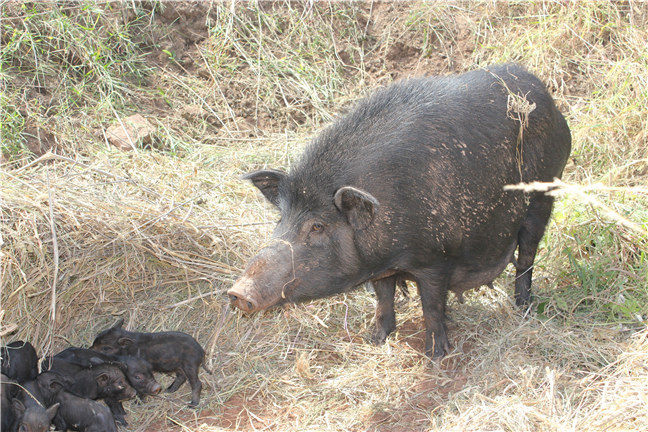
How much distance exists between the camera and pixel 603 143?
714 cm

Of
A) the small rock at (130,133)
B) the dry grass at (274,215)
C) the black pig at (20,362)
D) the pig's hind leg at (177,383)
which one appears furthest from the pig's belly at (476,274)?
the small rock at (130,133)

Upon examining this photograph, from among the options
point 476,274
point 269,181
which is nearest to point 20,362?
point 269,181

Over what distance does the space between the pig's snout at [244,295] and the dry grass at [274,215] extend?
2.59 feet

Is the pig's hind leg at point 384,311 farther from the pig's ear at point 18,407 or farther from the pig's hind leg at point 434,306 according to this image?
the pig's ear at point 18,407

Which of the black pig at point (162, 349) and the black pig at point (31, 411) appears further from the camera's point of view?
the black pig at point (162, 349)

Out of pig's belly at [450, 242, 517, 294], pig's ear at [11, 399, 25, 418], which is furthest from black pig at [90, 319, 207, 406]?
pig's belly at [450, 242, 517, 294]

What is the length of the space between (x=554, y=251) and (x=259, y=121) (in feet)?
12.4

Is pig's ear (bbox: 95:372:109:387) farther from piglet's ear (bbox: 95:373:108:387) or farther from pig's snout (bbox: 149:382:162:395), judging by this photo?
pig's snout (bbox: 149:382:162:395)

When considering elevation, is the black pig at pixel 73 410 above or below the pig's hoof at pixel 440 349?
above

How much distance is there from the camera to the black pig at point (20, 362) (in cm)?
426

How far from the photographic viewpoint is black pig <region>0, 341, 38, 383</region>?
4.26m

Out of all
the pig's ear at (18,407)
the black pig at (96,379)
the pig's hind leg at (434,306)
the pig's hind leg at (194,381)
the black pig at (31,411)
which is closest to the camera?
the black pig at (31,411)

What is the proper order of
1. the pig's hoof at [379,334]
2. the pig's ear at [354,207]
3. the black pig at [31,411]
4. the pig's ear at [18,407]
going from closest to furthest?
the black pig at [31,411] → the pig's ear at [18,407] → the pig's ear at [354,207] → the pig's hoof at [379,334]

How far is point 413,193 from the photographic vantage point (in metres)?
4.55
